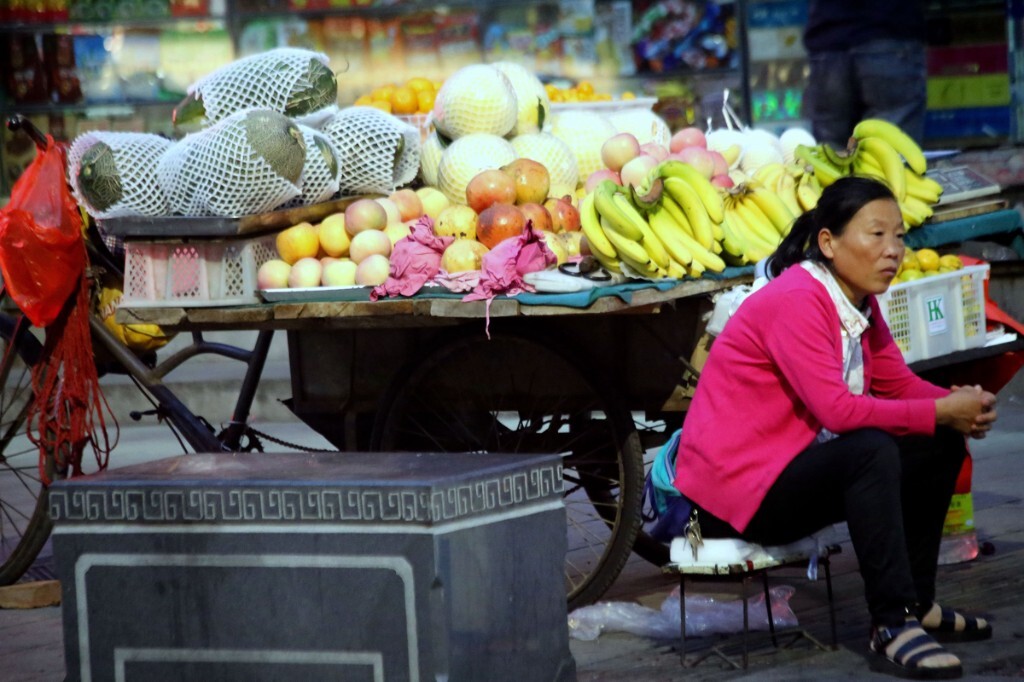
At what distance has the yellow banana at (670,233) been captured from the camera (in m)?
4.70

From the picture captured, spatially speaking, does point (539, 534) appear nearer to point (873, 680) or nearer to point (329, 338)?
point (873, 680)

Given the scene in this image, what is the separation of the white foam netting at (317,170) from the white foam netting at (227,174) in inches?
2.1

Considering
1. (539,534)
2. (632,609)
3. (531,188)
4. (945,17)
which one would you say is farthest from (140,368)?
(945,17)

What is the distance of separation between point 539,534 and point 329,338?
6.95 feet

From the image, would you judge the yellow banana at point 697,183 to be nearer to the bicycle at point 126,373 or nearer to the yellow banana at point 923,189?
the yellow banana at point 923,189

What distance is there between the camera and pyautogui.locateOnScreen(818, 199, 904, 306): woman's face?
4145 millimetres

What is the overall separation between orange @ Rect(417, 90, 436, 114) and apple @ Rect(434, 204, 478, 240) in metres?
1.30

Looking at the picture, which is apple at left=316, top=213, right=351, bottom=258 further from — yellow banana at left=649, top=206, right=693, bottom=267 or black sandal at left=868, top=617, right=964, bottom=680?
black sandal at left=868, top=617, right=964, bottom=680

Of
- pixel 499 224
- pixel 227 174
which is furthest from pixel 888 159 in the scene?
pixel 227 174

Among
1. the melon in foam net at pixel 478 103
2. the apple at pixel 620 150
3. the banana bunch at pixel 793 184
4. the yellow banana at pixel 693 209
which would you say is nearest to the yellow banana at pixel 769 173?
the banana bunch at pixel 793 184

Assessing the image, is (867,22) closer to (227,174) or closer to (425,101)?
(425,101)

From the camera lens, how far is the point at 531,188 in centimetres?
511

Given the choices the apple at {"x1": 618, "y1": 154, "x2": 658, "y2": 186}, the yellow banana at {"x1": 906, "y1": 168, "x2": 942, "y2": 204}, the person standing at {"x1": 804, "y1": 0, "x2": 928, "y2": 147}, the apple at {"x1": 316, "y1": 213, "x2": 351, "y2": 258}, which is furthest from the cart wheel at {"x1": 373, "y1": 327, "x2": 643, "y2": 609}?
the person standing at {"x1": 804, "y1": 0, "x2": 928, "y2": 147}

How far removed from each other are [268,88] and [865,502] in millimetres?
2509
